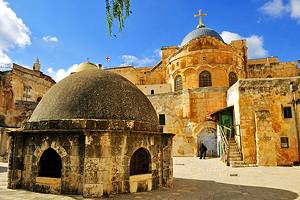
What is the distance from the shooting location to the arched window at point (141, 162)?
23.9 feet

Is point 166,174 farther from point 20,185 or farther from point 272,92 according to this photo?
point 272,92

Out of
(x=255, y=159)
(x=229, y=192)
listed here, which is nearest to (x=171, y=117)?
(x=255, y=159)

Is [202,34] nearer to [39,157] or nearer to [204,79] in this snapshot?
[204,79]

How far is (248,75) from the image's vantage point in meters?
30.3

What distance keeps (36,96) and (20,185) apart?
27164 millimetres

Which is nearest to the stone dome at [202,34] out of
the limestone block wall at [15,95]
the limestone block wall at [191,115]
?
the limestone block wall at [191,115]

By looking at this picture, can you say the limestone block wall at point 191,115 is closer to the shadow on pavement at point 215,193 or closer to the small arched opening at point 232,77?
the small arched opening at point 232,77

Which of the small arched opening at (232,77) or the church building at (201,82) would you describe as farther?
the small arched opening at (232,77)

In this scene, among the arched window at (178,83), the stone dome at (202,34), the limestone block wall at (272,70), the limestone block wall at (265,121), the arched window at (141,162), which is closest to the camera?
the arched window at (141,162)

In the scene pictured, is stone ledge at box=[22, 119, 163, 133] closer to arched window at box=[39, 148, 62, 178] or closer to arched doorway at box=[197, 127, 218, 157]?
arched window at box=[39, 148, 62, 178]

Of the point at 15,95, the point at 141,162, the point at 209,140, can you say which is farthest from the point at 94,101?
the point at 15,95

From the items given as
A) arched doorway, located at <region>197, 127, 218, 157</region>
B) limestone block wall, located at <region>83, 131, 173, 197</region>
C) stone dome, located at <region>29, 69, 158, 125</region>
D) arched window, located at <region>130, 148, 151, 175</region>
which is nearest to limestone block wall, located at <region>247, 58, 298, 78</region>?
arched doorway, located at <region>197, 127, 218, 157</region>

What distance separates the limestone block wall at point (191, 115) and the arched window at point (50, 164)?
15.9 metres

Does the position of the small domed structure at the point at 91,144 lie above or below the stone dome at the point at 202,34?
below
